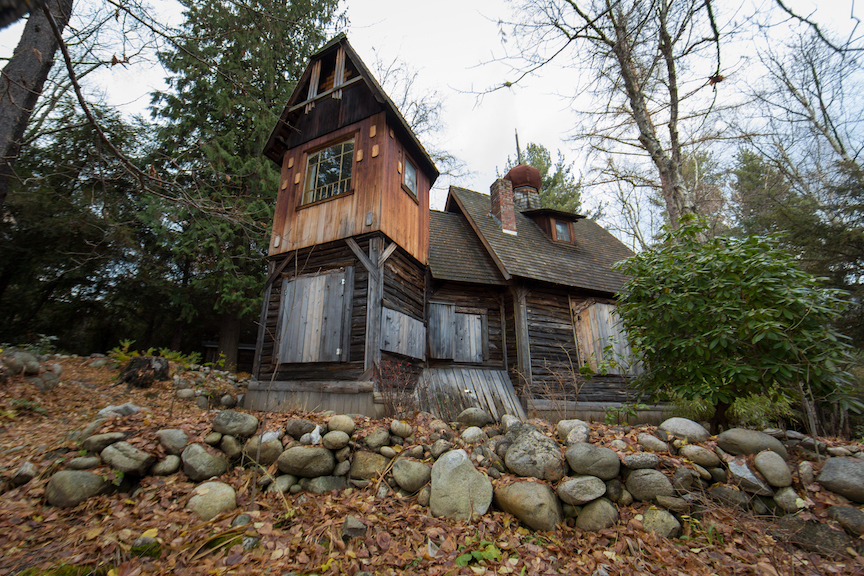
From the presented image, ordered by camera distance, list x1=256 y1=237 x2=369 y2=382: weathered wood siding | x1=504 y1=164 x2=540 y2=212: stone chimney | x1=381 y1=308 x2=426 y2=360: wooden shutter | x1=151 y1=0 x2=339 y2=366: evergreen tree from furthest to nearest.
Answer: x1=504 y1=164 x2=540 y2=212: stone chimney → x1=151 y1=0 x2=339 y2=366: evergreen tree → x1=381 y1=308 x2=426 y2=360: wooden shutter → x1=256 y1=237 x2=369 y2=382: weathered wood siding

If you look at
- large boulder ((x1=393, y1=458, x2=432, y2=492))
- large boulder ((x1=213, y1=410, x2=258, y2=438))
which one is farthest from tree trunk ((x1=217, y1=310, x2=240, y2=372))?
large boulder ((x1=393, y1=458, x2=432, y2=492))

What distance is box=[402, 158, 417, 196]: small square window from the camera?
31.0 ft

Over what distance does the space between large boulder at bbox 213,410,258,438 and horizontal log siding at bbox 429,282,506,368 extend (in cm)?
561

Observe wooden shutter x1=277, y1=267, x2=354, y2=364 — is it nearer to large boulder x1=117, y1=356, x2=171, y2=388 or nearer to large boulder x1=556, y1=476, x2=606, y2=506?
large boulder x1=117, y1=356, x2=171, y2=388

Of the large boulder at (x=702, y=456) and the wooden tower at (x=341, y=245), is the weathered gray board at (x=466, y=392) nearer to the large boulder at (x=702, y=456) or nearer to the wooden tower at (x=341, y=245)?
the wooden tower at (x=341, y=245)

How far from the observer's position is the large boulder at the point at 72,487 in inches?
154

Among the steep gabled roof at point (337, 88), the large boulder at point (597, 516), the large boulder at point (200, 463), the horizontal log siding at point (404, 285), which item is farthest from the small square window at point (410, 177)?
the large boulder at point (597, 516)

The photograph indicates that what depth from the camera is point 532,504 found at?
13.8 ft

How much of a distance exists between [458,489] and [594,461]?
166cm

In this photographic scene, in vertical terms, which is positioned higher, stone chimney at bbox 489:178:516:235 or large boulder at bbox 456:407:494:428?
stone chimney at bbox 489:178:516:235

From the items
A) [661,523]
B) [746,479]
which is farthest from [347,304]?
[746,479]

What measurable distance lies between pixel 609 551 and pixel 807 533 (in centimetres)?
184

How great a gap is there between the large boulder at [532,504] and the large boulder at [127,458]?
13.6ft

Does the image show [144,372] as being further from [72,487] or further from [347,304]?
[72,487]
